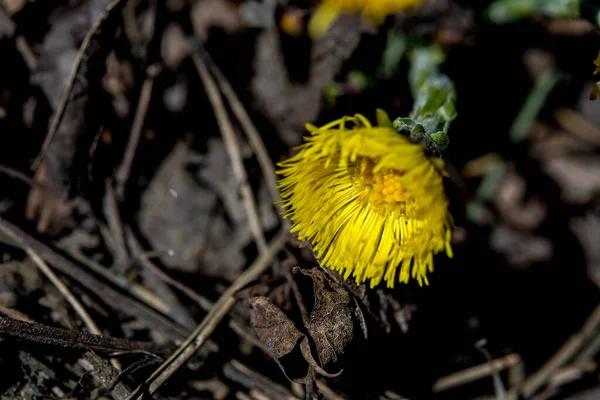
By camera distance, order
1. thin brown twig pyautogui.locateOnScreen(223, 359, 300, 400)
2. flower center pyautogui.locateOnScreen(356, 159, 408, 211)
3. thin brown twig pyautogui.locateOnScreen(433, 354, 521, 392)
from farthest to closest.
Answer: thin brown twig pyautogui.locateOnScreen(433, 354, 521, 392) < thin brown twig pyautogui.locateOnScreen(223, 359, 300, 400) < flower center pyautogui.locateOnScreen(356, 159, 408, 211)

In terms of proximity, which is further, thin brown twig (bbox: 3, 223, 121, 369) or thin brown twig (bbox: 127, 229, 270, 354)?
thin brown twig (bbox: 127, 229, 270, 354)

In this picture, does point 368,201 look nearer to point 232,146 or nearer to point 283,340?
point 283,340

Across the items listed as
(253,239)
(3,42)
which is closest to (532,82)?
(253,239)

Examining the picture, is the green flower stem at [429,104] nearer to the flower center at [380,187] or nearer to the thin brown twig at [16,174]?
the flower center at [380,187]

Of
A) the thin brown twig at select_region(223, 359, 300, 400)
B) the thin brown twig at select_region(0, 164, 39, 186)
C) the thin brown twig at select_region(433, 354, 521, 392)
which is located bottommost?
the thin brown twig at select_region(433, 354, 521, 392)

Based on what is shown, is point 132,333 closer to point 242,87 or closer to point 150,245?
point 150,245

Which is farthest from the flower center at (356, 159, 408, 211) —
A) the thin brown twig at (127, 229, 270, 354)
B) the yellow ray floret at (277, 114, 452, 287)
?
the thin brown twig at (127, 229, 270, 354)

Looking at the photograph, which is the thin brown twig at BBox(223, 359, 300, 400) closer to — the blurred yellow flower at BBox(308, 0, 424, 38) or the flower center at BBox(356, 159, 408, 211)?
the flower center at BBox(356, 159, 408, 211)
